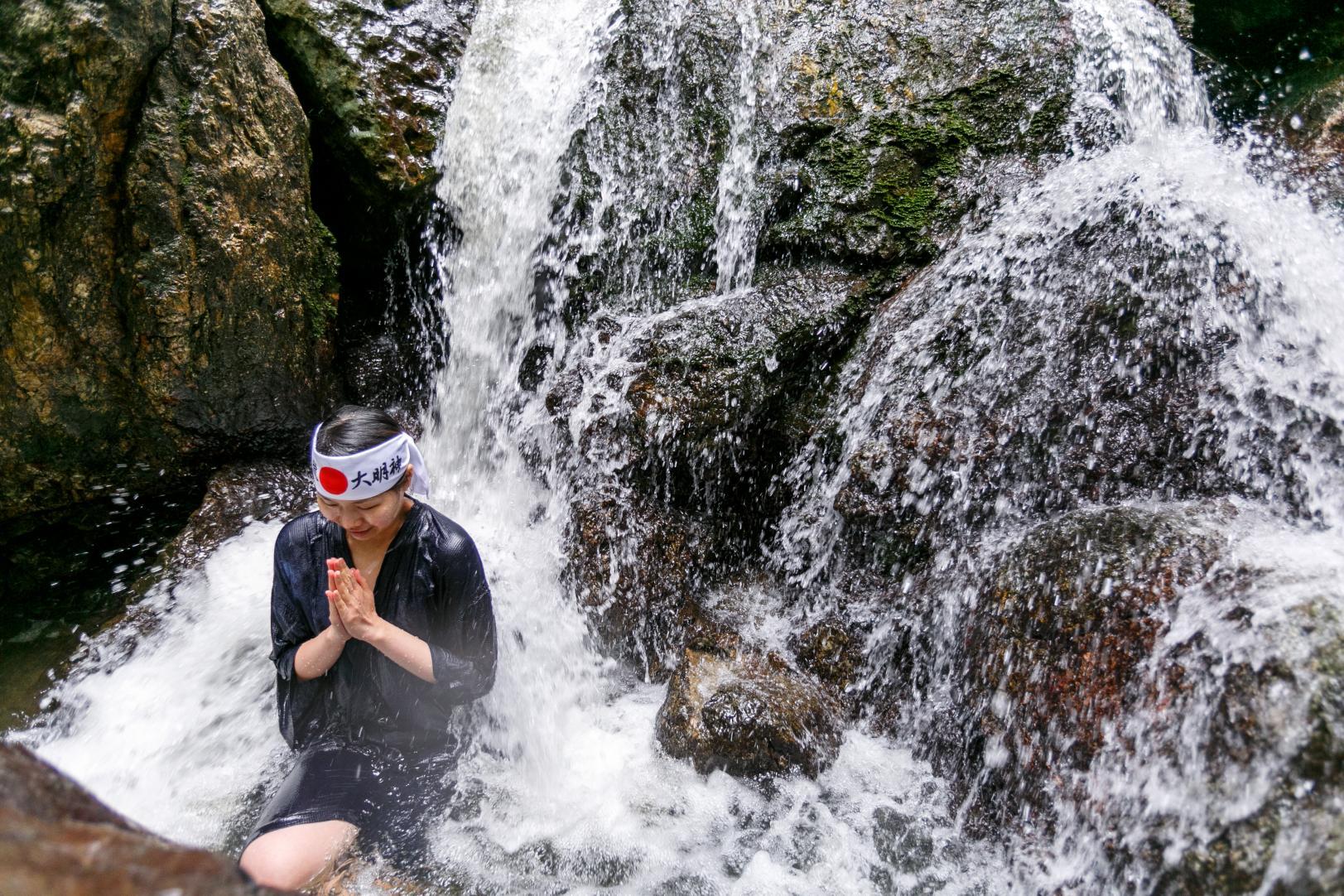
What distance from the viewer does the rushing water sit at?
3.01 m

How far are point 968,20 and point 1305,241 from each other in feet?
8.71

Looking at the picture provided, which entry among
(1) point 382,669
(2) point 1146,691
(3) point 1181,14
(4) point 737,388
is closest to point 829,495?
(4) point 737,388

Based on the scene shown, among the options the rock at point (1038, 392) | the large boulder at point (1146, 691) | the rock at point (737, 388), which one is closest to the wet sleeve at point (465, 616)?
the rock at point (737, 388)

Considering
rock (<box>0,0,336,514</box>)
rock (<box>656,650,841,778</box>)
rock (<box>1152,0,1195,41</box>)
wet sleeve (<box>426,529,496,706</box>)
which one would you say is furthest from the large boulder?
rock (<box>1152,0,1195,41</box>)

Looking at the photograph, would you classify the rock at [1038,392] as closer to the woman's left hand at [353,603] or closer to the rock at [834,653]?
the rock at [834,653]

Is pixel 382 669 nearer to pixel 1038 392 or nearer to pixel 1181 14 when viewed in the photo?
pixel 1038 392

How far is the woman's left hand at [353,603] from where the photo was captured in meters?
2.41

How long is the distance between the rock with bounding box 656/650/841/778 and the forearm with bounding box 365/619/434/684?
145cm

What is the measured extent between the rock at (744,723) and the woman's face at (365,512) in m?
1.71

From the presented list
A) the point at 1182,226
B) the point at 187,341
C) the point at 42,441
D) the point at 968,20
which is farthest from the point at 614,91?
the point at 42,441

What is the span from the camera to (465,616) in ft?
9.18

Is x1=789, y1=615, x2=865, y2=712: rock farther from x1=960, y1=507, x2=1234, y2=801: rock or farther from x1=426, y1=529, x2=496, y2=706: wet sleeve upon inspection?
x1=426, y1=529, x2=496, y2=706: wet sleeve

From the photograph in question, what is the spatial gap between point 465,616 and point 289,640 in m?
0.58

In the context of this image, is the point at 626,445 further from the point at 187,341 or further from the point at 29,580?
the point at 29,580
